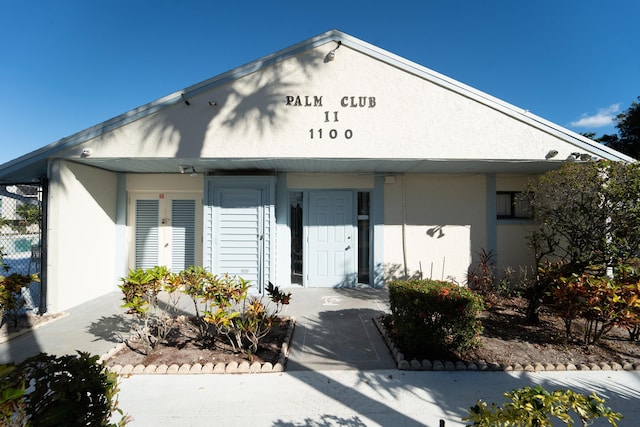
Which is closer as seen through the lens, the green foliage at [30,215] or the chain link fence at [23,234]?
the chain link fence at [23,234]

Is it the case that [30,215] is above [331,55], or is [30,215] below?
below

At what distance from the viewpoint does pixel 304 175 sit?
7301 millimetres

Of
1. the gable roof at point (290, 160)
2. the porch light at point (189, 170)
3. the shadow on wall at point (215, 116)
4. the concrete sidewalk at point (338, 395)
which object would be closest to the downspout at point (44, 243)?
the gable roof at point (290, 160)

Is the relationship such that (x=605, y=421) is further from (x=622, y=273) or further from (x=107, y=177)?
→ (x=107, y=177)

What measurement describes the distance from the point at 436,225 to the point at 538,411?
6.27 metres

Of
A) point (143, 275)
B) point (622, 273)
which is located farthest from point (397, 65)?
point (143, 275)

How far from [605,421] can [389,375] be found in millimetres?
1963

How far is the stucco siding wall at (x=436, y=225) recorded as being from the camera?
24.2 feet

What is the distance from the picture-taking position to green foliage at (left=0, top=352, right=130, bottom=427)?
1454mm

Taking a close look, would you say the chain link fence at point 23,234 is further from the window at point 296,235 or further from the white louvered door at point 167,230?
the window at point 296,235

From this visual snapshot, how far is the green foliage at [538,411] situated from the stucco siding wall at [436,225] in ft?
18.9

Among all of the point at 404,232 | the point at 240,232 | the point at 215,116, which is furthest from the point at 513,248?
the point at 215,116

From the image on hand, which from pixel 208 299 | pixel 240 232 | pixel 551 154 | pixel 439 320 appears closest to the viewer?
pixel 439 320

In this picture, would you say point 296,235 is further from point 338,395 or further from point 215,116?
point 338,395
